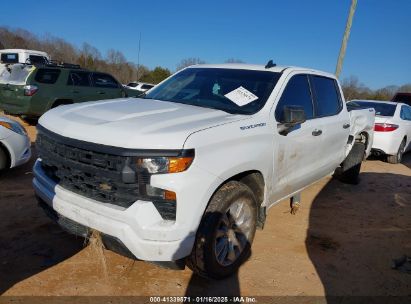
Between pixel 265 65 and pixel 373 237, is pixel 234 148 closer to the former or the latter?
pixel 265 65

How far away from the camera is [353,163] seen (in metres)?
6.42

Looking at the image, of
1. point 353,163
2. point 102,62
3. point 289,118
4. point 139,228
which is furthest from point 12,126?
point 102,62

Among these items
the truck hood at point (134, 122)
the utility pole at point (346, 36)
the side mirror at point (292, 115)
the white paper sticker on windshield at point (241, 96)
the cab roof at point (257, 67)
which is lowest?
the truck hood at point (134, 122)

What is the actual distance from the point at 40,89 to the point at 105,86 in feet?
7.73

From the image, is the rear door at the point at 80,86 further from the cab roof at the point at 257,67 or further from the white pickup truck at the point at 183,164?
the white pickup truck at the point at 183,164

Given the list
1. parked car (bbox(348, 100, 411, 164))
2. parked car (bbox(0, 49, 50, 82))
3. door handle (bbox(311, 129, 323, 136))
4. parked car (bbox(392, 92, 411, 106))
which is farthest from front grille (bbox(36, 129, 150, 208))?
parked car (bbox(0, 49, 50, 82))

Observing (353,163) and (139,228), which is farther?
(353,163)

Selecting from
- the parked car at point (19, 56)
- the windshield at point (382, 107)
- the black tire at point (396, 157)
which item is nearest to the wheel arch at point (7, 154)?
the windshield at point (382, 107)

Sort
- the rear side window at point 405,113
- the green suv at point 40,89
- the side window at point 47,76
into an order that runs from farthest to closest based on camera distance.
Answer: the side window at point 47,76
the green suv at point 40,89
the rear side window at point 405,113

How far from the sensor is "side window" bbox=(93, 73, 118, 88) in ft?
38.6

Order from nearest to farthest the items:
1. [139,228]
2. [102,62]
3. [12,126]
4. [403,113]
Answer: [139,228], [12,126], [403,113], [102,62]

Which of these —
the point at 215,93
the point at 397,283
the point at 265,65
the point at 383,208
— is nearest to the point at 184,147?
the point at 215,93

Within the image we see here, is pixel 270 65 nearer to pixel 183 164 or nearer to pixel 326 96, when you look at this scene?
pixel 326 96

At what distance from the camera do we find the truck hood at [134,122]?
265 centimetres
